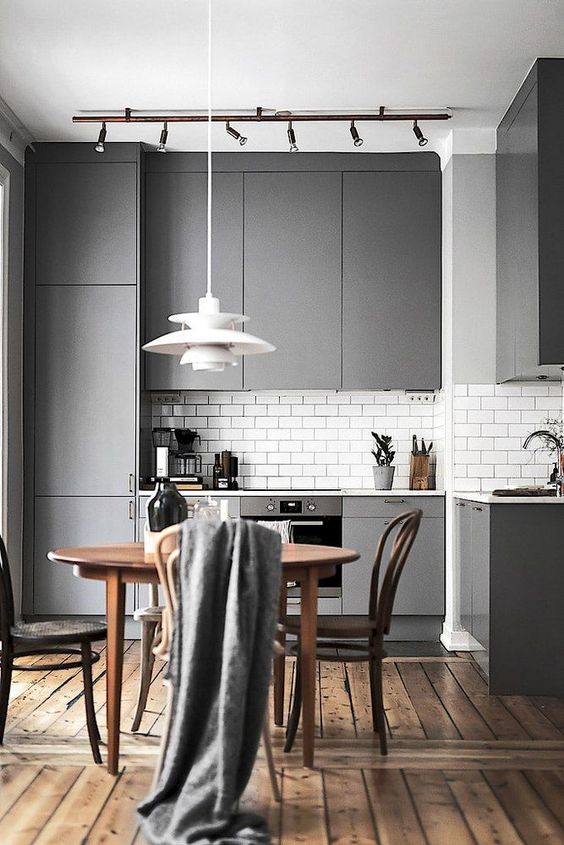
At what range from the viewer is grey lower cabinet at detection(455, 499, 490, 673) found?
496 cm

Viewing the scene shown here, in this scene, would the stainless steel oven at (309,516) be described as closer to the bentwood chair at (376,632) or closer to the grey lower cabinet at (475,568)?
the grey lower cabinet at (475,568)

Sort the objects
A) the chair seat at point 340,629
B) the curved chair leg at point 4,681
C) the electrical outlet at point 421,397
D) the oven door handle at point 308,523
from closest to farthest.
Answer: the curved chair leg at point 4,681 → the chair seat at point 340,629 → the oven door handle at point 308,523 → the electrical outlet at point 421,397

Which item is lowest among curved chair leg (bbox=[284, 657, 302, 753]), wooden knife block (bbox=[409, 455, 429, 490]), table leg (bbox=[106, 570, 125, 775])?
curved chair leg (bbox=[284, 657, 302, 753])

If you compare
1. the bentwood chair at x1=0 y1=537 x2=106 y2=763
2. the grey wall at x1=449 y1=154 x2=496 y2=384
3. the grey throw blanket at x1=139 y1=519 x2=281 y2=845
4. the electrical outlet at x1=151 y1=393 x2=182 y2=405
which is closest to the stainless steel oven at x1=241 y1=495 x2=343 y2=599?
the electrical outlet at x1=151 y1=393 x2=182 y2=405

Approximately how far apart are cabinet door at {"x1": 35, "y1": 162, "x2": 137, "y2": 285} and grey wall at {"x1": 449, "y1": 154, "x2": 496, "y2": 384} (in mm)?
1940

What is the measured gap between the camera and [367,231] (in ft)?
21.3

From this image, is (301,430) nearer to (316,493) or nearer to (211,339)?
(316,493)

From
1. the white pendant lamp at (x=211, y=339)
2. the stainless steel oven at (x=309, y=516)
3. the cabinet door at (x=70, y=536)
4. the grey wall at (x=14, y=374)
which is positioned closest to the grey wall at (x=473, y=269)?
the stainless steel oven at (x=309, y=516)

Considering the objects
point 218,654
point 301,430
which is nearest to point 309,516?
point 301,430

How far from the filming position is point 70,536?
20.5 ft

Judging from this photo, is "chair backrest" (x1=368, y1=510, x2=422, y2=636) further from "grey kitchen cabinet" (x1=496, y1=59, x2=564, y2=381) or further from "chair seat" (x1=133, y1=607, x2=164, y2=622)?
"grey kitchen cabinet" (x1=496, y1=59, x2=564, y2=381)

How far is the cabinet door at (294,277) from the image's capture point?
6.50m

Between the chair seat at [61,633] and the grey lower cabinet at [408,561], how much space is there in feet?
7.96

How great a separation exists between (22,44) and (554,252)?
8.88 feet
